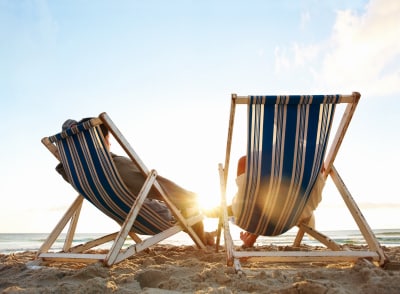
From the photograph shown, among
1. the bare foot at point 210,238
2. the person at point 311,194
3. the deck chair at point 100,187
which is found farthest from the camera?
the bare foot at point 210,238

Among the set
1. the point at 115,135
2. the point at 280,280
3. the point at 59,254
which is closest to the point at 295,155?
the point at 280,280

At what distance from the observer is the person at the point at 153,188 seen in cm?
288

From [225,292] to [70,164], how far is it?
1.76 m

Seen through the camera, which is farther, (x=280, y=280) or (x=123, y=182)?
(x=123, y=182)

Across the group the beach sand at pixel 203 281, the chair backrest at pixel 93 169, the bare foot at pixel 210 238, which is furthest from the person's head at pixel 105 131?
the bare foot at pixel 210 238

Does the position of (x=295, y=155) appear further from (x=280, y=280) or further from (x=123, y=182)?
(x=123, y=182)

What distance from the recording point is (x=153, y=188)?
2945mm

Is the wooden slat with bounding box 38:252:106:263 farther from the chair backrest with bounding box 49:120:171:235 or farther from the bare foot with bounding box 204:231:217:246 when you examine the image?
the bare foot with bounding box 204:231:217:246

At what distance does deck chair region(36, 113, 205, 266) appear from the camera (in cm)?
256

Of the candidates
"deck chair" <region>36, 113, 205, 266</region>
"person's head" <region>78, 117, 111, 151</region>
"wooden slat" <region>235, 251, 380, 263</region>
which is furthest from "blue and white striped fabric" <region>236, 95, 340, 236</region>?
"person's head" <region>78, 117, 111, 151</region>

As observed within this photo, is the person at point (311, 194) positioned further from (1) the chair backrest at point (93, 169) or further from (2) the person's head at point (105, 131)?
(2) the person's head at point (105, 131)

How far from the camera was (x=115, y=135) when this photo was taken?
260 centimetres

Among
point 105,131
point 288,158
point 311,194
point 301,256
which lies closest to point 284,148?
point 288,158

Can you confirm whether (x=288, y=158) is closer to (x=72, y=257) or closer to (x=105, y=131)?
(x=105, y=131)
